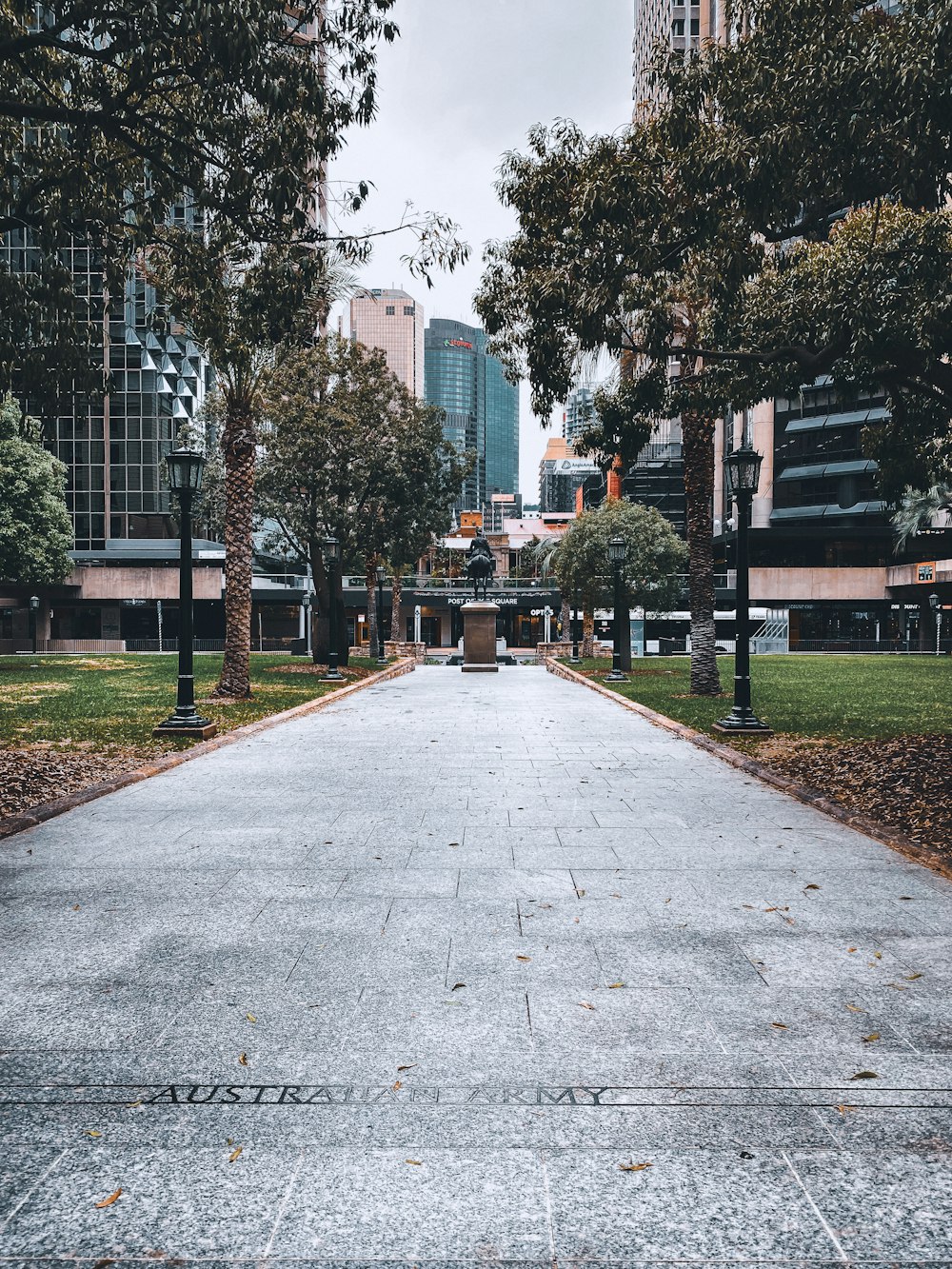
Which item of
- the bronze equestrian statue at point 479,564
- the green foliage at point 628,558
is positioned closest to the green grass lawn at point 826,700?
the green foliage at point 628,558

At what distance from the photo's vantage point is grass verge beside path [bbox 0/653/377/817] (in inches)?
393

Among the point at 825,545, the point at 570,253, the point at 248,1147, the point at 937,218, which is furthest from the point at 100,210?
the point at 825,545

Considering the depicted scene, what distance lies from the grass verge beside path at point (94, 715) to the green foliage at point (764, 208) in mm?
7312

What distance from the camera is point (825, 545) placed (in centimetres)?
6500

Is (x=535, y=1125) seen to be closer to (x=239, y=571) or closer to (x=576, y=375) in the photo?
(x=576, y=375)

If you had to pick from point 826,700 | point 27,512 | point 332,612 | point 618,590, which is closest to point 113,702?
point 332,612

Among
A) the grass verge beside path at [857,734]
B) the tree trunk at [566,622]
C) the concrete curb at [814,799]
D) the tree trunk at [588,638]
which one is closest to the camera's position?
the concrete curb at [814,799]

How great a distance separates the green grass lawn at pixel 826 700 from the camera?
14.7 m

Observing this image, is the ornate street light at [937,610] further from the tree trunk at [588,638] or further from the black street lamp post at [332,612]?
the black street lamp post at [332,612]

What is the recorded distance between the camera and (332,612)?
100 feet

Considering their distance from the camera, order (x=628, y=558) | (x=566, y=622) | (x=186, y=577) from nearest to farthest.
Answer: (x=186, y=577), (x=628, y=558), (x=566, y=622)

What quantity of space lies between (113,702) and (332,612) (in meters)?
11.8

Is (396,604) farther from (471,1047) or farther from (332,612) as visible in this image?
(471,1047)

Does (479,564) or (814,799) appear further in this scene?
(479,564)
